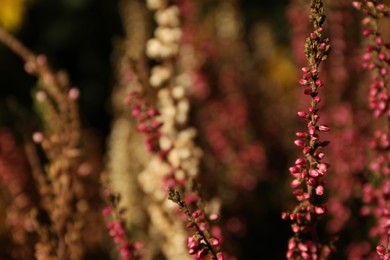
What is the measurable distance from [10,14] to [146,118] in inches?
66.2

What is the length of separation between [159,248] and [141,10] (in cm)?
64

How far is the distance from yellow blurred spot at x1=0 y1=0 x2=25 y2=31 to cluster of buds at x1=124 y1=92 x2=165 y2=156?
1641 millimetres

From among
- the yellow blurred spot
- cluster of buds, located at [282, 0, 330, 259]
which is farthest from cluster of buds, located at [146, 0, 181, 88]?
the yellow blurred spot

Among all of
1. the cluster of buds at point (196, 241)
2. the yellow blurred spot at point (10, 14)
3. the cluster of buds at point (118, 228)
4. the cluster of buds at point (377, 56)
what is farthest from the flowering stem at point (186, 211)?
the yellow blurred spot at point (10, 14)

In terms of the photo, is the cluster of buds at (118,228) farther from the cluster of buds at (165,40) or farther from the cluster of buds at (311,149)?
the cluster of buds at (165,40)

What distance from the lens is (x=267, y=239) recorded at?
1399 millimetres

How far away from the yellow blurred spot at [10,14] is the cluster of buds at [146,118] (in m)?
1.64

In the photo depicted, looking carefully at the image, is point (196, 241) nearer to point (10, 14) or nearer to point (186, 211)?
point (186, 211)

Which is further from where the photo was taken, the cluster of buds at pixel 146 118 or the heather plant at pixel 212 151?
the cluster of buds at pixel 146 118

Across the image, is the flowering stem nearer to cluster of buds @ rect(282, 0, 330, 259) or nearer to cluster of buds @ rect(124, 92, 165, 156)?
cluster of buds @ rect(282, 0, 330, 259)

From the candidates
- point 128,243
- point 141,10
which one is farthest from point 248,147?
point 128,243

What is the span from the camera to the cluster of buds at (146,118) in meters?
0.86

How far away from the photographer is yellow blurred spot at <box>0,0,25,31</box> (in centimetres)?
233

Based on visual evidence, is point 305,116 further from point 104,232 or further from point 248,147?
point 104,232
